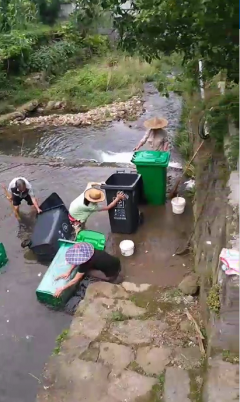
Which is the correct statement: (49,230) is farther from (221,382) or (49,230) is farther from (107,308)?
(221,382)

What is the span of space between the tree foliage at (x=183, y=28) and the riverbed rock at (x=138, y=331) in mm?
3104

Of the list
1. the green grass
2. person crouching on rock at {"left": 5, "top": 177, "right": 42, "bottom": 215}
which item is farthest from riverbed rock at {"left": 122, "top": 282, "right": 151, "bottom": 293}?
the green grass

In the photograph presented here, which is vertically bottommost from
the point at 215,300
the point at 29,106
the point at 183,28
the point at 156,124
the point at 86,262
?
the point at 29,106

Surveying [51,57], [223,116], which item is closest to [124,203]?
[223,116]

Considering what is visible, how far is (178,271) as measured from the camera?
6.58 m

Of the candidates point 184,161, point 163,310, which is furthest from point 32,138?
point 163,310

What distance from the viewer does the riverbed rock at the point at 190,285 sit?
577cm

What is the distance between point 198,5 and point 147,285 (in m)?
3.69

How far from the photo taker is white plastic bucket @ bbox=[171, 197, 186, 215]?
7676 mm

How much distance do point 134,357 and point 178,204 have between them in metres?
3.45

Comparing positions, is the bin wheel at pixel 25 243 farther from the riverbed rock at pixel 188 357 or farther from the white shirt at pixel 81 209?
the riverbed rock at pixel 188 357

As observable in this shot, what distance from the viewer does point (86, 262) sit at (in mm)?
5879

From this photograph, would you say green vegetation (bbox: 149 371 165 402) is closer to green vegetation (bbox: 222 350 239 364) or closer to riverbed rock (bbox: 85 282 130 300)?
green vegetation (bbox: 222 350 239 364)

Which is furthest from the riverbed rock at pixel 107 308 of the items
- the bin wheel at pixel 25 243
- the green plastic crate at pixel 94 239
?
the bin wheel at pixel 25 243
